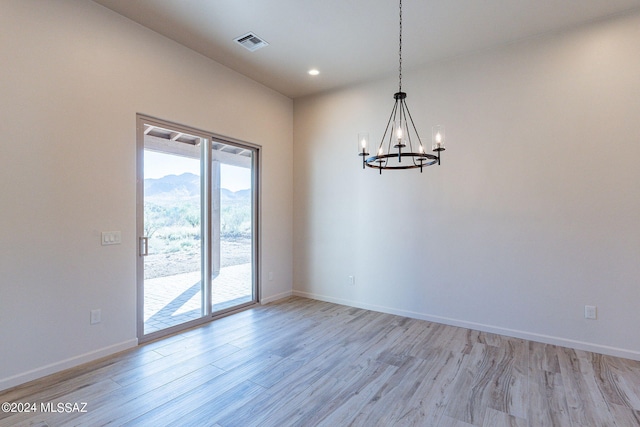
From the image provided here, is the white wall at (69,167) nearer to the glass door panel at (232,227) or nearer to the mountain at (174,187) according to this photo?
the mountain at (174,187)

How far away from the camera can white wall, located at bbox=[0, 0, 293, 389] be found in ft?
8.05

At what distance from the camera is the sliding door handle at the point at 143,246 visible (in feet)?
10.7

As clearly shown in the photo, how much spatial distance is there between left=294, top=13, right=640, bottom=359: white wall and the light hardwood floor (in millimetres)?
502

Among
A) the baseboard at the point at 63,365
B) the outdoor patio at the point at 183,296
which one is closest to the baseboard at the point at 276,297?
the outdoor patio at the point at 183,296

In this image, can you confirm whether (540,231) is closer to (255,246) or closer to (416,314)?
(416,314)

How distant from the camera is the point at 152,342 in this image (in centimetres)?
332

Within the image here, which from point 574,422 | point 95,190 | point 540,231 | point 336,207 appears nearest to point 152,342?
point 95,190

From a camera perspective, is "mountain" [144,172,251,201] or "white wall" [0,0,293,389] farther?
"mountain" [144,172,251,201]

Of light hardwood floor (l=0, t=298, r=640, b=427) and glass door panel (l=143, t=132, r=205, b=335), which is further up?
glass door panel (l=143, t=132, r=205, b=335)

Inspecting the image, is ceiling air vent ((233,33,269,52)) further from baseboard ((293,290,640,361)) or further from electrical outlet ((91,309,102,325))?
baseboard ((293,290,640,361))

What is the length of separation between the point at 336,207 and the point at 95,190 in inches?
119

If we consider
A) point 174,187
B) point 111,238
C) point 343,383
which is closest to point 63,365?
point 111,238

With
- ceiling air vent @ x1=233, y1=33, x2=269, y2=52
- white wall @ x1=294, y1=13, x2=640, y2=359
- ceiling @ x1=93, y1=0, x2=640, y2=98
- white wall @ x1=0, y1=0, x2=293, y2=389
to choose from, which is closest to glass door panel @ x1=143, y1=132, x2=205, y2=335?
white wall @ x1=0, y1=0, x2=293, y2=389

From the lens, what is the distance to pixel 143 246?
3.28 m
